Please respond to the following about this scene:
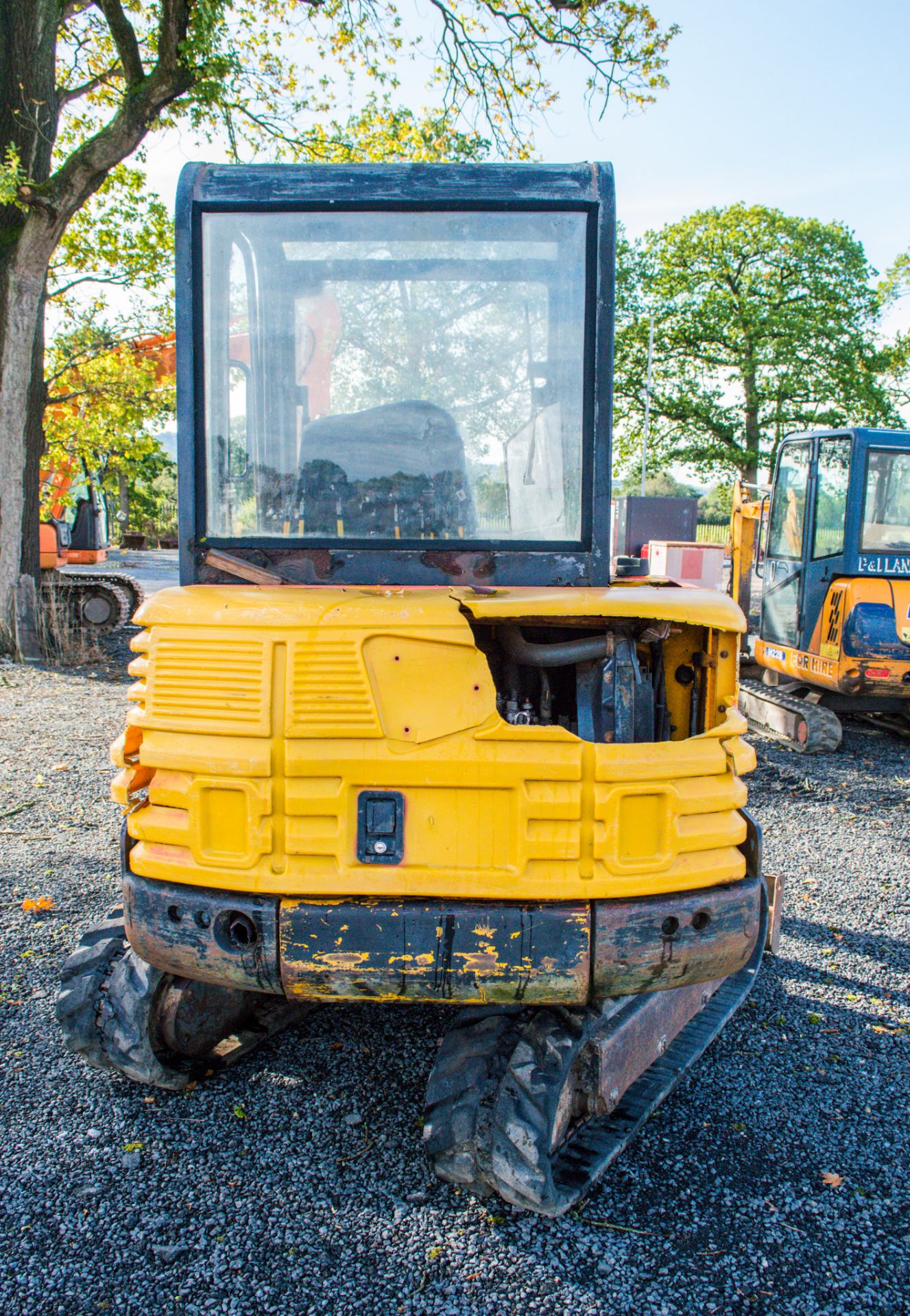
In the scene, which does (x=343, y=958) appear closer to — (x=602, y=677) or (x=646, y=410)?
(x=602, y=677)

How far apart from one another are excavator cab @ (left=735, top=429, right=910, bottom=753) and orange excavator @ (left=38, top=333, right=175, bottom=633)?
367 inches

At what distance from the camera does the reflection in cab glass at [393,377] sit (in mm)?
3170

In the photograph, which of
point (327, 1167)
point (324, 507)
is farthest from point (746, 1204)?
point (324, 507)

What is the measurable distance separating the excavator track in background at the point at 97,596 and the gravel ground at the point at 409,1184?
421 inches

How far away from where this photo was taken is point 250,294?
3.26 m

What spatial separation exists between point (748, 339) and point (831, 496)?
A: 2998 cm

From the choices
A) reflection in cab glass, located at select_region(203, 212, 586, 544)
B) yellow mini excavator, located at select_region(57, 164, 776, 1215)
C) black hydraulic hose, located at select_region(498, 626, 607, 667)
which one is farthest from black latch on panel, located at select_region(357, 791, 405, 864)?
reflection in cab glass, located at select_region(203, 212, 586, 544)

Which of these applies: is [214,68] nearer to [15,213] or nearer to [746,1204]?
[15,213]

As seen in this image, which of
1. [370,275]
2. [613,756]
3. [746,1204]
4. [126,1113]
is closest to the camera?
[613,756]

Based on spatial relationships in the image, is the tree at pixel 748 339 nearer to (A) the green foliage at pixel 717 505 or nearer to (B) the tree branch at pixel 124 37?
(A) the green foliage at pixel 717 505

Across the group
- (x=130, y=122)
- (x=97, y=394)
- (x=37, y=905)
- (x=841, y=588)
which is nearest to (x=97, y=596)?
(x=97, y=394)

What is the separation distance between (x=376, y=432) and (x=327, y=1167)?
2.32m

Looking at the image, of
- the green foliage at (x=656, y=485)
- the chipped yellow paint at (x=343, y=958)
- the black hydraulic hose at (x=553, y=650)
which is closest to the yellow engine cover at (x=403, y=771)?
the chipped yellow paint at (x=343, y=958)

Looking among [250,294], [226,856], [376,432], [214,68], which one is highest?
[214,68]
